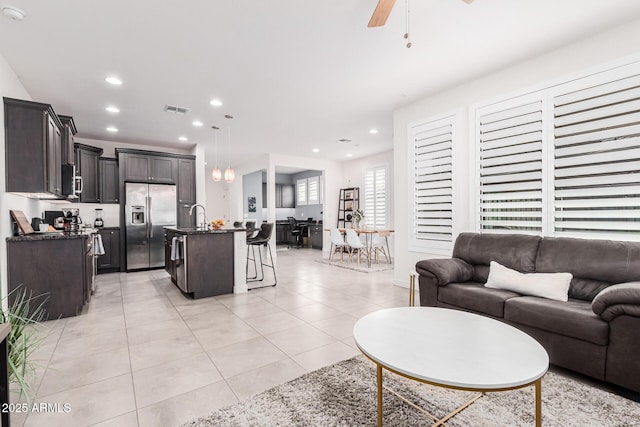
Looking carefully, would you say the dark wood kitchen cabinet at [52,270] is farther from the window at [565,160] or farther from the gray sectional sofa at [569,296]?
the window at [565,160]

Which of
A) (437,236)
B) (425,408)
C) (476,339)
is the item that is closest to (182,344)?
(425,408)

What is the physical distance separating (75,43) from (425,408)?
4.21 metres

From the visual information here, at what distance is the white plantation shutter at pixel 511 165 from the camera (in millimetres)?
3246

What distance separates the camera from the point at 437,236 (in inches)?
165

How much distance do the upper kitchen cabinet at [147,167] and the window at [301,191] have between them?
536cm

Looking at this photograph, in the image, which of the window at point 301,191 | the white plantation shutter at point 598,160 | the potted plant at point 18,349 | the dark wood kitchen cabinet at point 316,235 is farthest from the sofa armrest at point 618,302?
the window at point 301,191

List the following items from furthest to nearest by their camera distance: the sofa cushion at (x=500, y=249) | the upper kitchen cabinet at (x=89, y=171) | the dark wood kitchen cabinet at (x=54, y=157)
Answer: the upper kitchen cabinet at (x=89, y=171)
the dark wood kitchen cabinet at (x=54, y=157)
the sofa cushion at (x=500, y=249)

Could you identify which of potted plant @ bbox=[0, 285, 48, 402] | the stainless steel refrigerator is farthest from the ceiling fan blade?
the stainless steel refrigerator

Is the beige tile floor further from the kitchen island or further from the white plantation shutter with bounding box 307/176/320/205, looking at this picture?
the white plantation shutter with bounding box 307/176/320/205

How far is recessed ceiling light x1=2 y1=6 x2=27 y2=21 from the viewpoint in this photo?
2.39 metres

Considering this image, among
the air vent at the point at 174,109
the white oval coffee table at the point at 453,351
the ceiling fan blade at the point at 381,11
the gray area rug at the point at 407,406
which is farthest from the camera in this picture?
the air vent at the point at 174,109

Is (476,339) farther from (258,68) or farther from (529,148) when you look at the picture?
(258,68)

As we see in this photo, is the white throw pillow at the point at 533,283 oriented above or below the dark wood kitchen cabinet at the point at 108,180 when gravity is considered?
below

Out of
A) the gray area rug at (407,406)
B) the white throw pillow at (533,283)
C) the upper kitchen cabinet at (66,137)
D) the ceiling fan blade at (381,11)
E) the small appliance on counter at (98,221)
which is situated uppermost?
the ceiling fan blade at (381,11)
